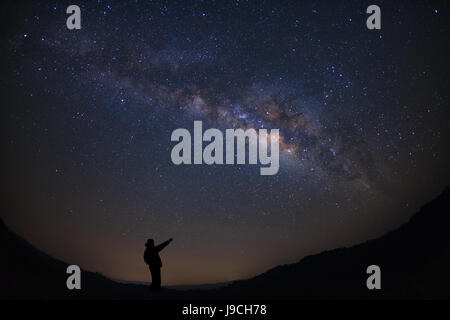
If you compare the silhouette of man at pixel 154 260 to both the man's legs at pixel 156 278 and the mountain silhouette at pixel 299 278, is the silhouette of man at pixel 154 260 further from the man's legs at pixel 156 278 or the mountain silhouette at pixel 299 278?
the mountain silhouette at pixel 299 278

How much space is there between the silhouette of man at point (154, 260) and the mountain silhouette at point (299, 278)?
52.5 inches

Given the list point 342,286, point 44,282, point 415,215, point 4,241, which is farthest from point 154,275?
point 415,215

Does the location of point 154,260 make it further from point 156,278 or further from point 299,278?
point 299,278

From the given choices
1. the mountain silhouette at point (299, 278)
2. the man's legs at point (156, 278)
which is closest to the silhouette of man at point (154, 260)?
the man's legs at point (156, 278)

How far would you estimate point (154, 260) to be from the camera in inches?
233

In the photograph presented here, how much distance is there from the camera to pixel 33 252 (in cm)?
1279

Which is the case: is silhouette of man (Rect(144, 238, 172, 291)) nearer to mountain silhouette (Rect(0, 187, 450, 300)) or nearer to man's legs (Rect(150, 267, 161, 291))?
man's legs (Rect(150, 267, 161, 291))

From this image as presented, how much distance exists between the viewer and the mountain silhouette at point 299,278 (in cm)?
949

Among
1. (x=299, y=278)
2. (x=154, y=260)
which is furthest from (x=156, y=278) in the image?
(x=299, y=278)

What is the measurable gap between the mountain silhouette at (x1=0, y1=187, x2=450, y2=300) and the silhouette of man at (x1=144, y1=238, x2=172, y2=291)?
133 cm

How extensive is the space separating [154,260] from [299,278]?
18453 mm
